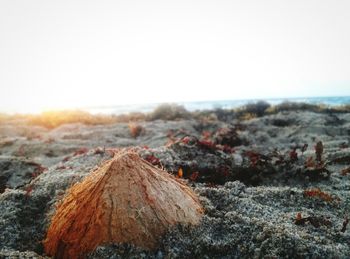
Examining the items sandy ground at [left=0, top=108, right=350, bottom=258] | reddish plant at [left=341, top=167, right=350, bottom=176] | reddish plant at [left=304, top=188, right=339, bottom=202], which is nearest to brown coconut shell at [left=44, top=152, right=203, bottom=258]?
sandy ground at [left=0, top=108, right=350, bottom=258]

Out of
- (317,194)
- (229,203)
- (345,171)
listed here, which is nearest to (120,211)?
(229,203)

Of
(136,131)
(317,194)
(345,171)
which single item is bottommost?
(136,131)

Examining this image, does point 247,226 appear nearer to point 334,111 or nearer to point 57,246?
point 57,246

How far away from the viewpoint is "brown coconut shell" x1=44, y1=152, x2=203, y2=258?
108 inches

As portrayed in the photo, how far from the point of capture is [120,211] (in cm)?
280

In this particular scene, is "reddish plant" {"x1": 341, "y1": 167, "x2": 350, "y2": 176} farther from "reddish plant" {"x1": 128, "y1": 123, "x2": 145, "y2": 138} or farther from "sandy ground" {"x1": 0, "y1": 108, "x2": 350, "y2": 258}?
"reddish plant" {"x1": 128, "y1": 123, "x2": 145, "y2": 138}

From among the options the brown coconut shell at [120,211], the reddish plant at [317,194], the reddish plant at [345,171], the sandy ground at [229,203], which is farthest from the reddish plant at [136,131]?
the brown coconut shell at [120,211]

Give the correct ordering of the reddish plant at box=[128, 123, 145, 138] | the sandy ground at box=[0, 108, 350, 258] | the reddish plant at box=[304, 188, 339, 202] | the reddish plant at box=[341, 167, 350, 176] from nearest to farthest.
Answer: the sandy ground at box=[0, 108, 350, 258] → the reddish plant at box=[304, 188, 339, 202] → the reddish plant at box=[341, 167, 350, 176] → the reddish plant at box=[128, 123, 145, 138]

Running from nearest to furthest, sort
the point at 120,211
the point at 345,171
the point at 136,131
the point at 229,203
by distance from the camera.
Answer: the point at 120,211, the point at 229,203, the point at 345,171, the point at 136,131

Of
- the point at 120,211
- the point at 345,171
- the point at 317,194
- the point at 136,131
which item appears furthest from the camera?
the point at 136,131

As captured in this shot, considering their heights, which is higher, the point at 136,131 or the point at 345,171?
the point at 345,171

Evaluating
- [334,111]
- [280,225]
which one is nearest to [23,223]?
[280,225]

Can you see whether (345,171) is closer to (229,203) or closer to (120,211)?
(229,203)

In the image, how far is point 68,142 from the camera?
921 centimetres
